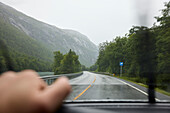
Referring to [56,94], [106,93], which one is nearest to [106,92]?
[106,93]

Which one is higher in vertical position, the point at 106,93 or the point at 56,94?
the point at 56,94

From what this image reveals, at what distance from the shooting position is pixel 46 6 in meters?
2.81

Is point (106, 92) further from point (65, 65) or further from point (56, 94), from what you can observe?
point (65, 65)

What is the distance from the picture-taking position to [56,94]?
63cm

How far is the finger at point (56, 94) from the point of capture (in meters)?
0.60

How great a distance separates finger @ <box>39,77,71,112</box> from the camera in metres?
0.60

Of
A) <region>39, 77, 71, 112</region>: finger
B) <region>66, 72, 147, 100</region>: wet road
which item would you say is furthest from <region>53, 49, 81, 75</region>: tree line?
<region>39, 77, 71, 112</region>: finger

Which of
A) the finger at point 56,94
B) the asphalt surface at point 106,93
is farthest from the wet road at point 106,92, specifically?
the finger at point 56,94

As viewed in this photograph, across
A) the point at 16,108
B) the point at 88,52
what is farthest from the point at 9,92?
the point at 88,52

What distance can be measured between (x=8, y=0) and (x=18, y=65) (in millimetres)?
1013

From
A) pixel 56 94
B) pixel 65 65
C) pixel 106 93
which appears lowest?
pixel 106 93

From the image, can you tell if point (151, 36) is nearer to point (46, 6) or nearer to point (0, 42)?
point (46, 6)

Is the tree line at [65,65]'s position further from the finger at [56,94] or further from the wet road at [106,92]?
the finger at [56,94]

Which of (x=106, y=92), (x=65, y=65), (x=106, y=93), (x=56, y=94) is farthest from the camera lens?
(x=65, y=65)
